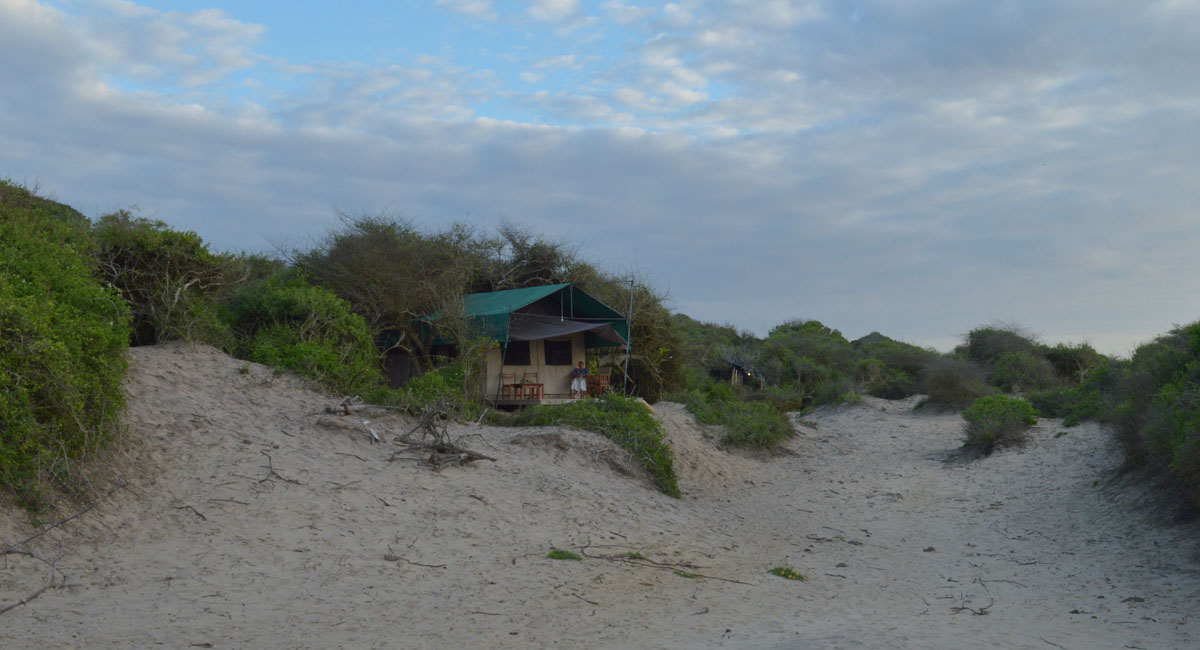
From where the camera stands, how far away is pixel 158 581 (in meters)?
6.66

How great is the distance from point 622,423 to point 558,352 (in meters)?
8.29

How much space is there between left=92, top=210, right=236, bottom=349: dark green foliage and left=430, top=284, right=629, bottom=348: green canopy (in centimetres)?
620

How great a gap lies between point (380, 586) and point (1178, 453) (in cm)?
855

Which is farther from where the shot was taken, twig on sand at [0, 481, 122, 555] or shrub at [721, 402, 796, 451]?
shrub at [721, 402, 796, 451]

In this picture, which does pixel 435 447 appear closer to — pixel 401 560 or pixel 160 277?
pixel 401 560

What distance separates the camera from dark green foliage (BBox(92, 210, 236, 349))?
1271cm

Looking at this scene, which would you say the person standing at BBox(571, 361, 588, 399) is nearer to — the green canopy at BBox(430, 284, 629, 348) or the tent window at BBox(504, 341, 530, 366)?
the green canopy at BBox(430, 284, 629, 348)

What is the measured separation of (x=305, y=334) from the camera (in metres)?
15.2

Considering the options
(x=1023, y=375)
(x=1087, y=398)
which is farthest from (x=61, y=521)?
(x=1023, y=375)

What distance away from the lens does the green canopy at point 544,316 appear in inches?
746

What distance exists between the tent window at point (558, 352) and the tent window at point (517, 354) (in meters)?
0.89

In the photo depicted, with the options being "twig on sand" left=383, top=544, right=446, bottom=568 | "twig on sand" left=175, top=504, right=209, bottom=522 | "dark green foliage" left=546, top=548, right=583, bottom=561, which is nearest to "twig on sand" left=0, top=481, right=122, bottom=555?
"twig on sand" left=175, top=504, right=209, bottom=522

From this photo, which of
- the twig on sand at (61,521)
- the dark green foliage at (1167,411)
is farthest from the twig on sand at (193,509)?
the dark green foliage at (1167,411)

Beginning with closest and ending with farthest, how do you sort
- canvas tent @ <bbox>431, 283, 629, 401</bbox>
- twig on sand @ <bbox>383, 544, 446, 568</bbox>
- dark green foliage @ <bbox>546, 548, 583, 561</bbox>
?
twig on sand @ <bbox>383, 544, 446, 568</bbox>, dark green foliage @ <bbox>546, 548, 583, 561</bbox>, canvas tent @ <bbox>431, 283, 629, 401</bbox>
